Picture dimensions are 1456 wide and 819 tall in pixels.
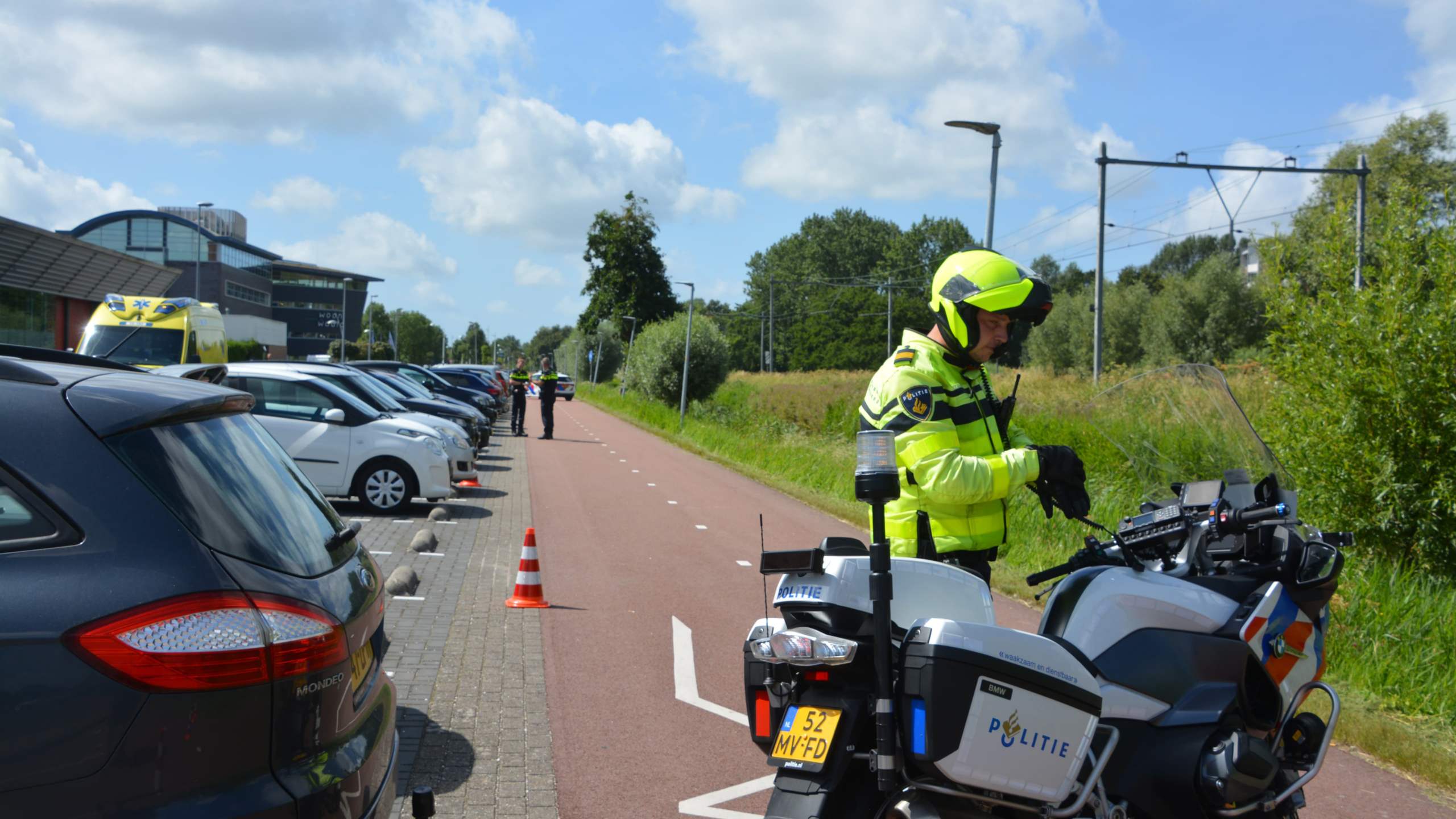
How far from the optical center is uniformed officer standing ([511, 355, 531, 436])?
27234mm

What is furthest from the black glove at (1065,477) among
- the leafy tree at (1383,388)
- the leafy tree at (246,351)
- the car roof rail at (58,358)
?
the leafy tree at (246,351)

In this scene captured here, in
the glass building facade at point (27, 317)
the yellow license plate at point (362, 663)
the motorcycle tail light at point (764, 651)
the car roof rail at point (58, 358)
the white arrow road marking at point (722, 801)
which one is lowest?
the white arrow road marking at point (722, 801)

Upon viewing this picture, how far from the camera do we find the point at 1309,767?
3127 millimetres

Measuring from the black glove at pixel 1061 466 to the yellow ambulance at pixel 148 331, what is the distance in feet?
68.1

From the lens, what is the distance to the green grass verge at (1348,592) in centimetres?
513

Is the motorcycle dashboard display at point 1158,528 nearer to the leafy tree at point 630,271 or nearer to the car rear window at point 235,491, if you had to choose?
the car rear window at point 235,491

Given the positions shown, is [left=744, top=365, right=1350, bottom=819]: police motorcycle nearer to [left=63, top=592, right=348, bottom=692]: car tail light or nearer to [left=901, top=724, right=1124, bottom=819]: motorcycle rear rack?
[left=901, top=724, right=1124, bottom=819]: motorcycle rear rack

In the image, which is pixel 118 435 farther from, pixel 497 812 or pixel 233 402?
pixel 497 812

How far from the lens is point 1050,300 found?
340cm

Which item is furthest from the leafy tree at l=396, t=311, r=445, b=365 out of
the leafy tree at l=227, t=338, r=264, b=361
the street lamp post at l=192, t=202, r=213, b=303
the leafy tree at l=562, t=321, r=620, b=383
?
the leafy tree at l=227, t=338, r=264, b=361

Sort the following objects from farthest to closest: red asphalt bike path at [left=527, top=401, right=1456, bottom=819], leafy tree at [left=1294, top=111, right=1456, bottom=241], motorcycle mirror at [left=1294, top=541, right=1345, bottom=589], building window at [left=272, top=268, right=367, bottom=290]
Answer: building window at [left=272, top=268, right=367, bottom=290], leafy tree at [left=1294, top=111, right=1456, bottom=241], red asphalt bike path at [left=527, top=401, right=1456, bottom=819], motorcycle mirror at [left=1294, top=541, right=1345, bottom=589]

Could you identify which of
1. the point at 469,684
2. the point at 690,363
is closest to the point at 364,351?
the point at 690,363

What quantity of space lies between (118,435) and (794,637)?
66.7 inches

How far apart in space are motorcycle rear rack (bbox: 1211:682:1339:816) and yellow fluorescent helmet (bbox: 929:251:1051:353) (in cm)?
153
